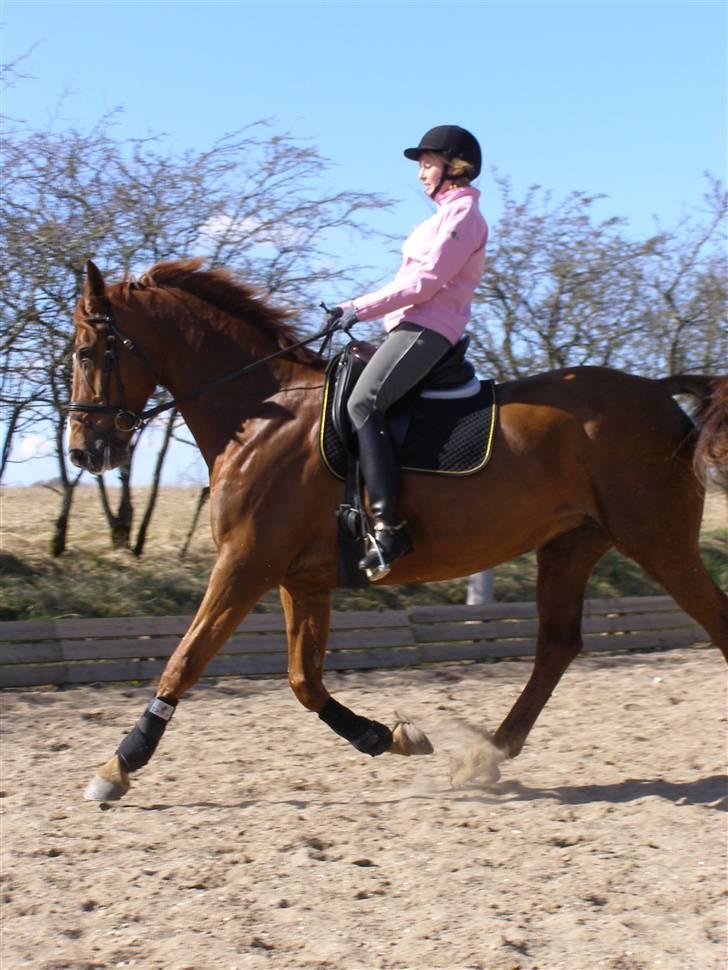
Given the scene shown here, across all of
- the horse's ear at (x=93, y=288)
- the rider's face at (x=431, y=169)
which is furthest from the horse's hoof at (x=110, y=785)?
the rider's face at (x=431, y=169)

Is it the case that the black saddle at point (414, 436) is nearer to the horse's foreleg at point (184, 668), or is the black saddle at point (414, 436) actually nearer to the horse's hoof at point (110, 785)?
the horse's foreleg at point (184, 668)

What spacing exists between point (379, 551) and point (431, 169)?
183 cm

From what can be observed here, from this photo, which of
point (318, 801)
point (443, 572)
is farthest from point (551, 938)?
point (443, 572)

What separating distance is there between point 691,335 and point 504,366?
2154 mm

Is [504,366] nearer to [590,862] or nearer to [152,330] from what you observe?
[152,330]

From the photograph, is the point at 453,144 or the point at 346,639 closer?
the point at 453,144

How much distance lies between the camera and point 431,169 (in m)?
5.49

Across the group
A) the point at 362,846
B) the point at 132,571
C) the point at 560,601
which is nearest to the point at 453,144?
the point at 560,601

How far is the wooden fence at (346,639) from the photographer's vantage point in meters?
7.96

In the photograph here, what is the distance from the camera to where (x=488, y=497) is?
5492 millimetres

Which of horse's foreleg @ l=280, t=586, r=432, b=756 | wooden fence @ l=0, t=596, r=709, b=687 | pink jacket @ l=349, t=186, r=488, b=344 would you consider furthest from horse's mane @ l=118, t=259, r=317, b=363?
wooden fence @ l=0, t=596, r=709, b=687

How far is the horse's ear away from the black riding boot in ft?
4.75

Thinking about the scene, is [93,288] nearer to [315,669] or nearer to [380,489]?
[380,489]

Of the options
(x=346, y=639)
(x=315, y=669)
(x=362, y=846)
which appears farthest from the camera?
(x=346, y=639)
